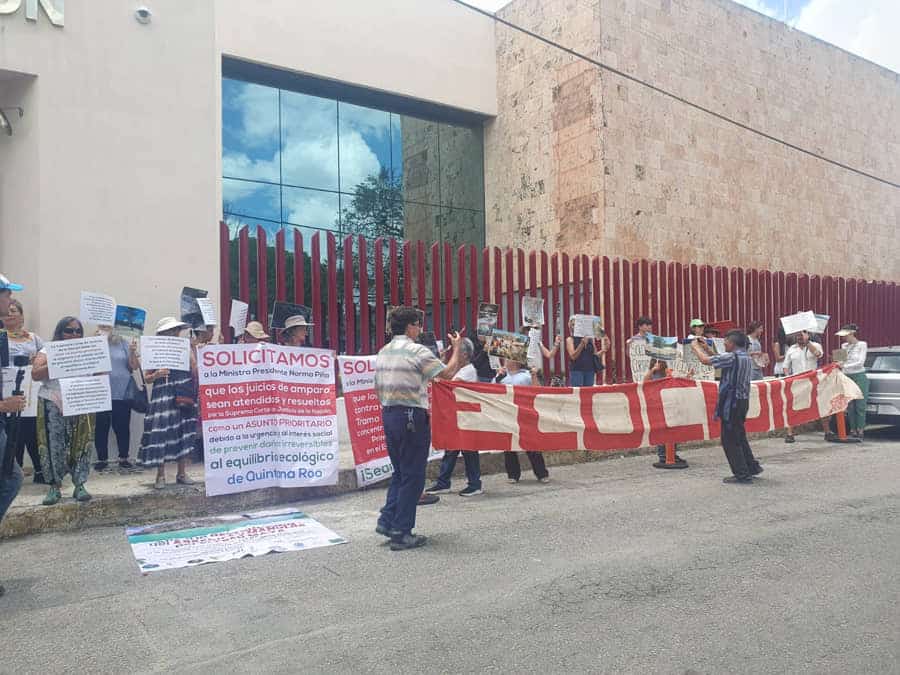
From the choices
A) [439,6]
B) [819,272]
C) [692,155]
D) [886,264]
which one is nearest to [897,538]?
[692,155]

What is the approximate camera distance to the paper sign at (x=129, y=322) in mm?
7727

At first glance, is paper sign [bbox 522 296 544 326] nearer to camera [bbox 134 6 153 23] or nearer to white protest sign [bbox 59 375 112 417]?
white protest sign [bbox 59 375 112 417]

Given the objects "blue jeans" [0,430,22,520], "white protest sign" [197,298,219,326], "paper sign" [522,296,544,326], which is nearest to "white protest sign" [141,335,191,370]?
"white protest sign" [197,298,219,326]

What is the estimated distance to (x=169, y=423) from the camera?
277 inches

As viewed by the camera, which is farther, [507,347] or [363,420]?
[507,347]

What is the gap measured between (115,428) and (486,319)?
4217mm

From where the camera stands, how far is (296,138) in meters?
15.0

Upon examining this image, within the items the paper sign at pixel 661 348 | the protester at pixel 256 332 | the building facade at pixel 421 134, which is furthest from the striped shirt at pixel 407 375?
the paper sign at pixel 661 348

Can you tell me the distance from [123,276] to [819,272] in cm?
1756

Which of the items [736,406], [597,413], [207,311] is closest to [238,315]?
[207,311]

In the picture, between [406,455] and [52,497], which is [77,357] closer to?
[52,497]

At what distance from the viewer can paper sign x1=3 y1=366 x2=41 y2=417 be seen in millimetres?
5254

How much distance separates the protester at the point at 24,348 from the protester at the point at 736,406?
6.95 metres

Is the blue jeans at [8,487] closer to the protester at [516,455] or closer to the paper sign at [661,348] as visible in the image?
the protester at [516,455]
